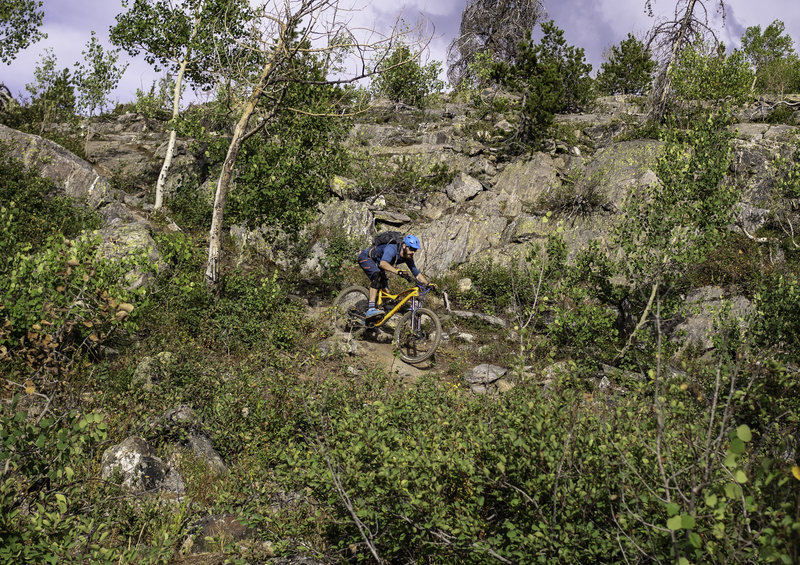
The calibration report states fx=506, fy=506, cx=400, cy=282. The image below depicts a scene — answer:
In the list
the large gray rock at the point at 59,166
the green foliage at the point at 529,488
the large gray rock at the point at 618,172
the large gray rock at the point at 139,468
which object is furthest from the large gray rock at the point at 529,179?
the large gray rock at the point at 139,468

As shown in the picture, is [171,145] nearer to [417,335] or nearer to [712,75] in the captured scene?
[417,335]

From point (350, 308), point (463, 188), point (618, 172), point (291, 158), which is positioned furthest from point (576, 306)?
point (463, 188)

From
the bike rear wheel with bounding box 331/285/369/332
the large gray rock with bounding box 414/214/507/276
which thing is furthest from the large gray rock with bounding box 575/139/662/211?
the bike rear wheel with bounding box 331/285/369/332

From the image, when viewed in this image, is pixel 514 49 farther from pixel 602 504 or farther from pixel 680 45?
pixel 602 504

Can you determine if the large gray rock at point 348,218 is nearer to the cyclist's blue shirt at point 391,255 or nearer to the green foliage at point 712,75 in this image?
the cyclist's blue shirt at point 391,255

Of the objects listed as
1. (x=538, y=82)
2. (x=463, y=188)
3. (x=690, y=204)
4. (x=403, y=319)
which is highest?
(x=538, y=82)

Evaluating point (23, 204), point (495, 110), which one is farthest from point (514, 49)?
point (23, 204)

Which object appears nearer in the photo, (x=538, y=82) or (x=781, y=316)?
(x=781, y=316)

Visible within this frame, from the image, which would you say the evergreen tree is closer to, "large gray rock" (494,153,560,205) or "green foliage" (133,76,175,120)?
"large gray rock" (494,153,560,205)

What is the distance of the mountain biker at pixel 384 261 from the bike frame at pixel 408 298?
5.6 inches

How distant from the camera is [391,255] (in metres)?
11.1

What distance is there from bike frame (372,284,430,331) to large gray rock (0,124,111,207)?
10.5 metres

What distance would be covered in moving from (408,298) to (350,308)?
173 cm

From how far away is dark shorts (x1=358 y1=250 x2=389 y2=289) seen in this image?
11.7 metres
